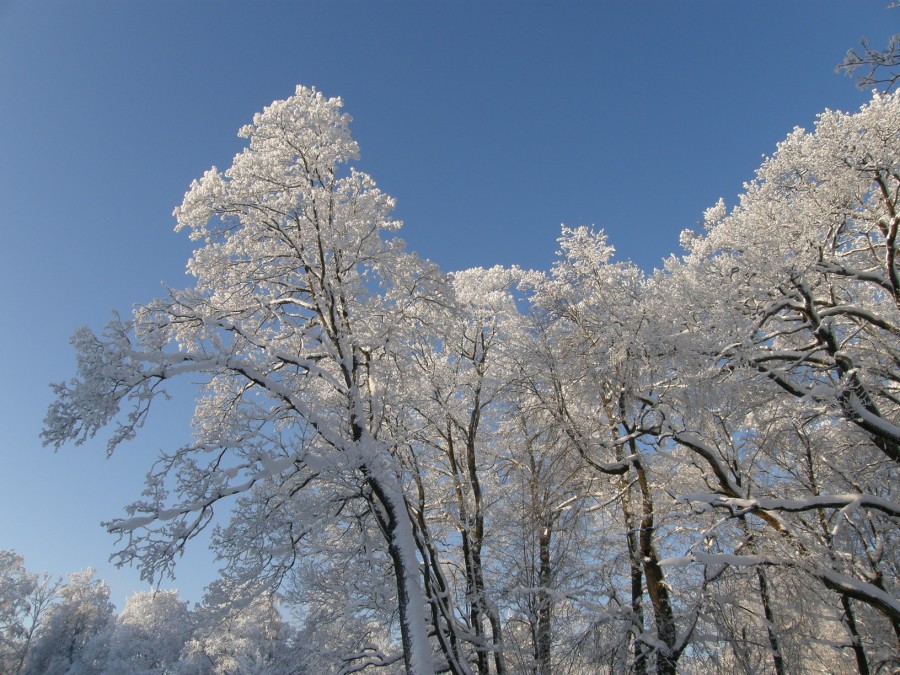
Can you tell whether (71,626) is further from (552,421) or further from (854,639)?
(854,639)

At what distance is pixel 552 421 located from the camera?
33.7ft

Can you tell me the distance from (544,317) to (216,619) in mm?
7403

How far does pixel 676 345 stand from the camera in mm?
8594

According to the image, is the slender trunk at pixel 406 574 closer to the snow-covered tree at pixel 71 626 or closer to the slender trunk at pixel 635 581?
the slender trunk at pixel 635 581

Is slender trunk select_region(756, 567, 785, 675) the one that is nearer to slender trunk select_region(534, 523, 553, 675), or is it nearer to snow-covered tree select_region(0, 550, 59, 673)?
slender trunk select_region(534, 523, 553, 675)

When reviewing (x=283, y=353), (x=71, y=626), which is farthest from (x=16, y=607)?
(x=283, y=353)

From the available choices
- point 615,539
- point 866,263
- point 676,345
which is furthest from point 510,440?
point 866,263

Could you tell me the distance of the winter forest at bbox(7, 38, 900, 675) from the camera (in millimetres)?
7016

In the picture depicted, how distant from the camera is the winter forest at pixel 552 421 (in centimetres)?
702

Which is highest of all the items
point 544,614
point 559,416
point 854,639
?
point 559,416

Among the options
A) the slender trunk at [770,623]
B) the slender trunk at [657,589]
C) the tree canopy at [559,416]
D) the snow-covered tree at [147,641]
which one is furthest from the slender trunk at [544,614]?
the snow-covered tree at [147,641]

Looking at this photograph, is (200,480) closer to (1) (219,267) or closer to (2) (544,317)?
(1) (219,267)

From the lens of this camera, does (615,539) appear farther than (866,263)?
No

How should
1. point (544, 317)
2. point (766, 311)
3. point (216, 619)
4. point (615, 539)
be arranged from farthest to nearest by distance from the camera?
point (544, 317), point (615, 539), point (766, 311), point (216, 619)
